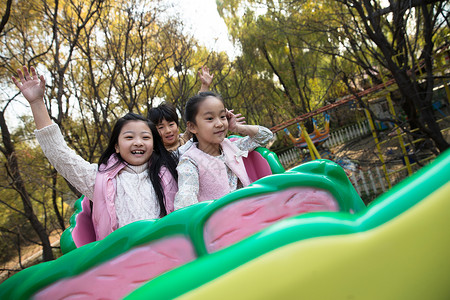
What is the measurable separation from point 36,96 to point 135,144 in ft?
1.57

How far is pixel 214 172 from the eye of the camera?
151cm

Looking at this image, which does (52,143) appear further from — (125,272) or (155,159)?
(125,272)

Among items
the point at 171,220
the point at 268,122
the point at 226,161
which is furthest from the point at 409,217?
the point at 268,122

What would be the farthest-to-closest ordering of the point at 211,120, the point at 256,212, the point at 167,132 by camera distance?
the point at 167,132, the point at 211,120, the point at 256,212

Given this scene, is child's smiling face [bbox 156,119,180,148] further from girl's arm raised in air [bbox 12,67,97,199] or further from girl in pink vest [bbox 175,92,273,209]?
girl's arm raised in air [bbox 12,67,97,199]

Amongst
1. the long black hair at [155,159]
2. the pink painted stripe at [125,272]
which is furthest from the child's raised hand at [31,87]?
the pink painted stripe at [125,272]

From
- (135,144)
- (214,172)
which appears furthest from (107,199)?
(214,172)

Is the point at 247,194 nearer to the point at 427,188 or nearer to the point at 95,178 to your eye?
the point at 427,188

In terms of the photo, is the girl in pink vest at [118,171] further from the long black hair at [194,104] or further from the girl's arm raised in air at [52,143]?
the long black hair at [194,104]

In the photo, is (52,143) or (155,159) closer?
(52,143)

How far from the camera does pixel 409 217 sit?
0.43 m

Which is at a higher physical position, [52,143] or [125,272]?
[52,143]

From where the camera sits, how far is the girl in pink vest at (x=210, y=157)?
1464 millimetres

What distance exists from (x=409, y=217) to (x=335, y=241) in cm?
11
